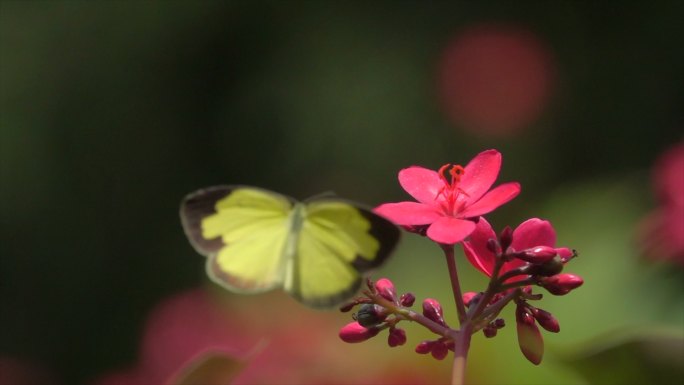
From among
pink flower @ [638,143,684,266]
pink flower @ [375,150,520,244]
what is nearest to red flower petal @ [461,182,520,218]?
pink flower @ [375,150,520,244]

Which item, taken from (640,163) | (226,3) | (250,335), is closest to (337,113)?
(226,3)

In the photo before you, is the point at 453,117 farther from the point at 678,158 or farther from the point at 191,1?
the point at 678,158

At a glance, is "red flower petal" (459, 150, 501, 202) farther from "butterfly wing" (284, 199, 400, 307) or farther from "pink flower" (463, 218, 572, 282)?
"butterfly wing" (284, 199, 400, 307)

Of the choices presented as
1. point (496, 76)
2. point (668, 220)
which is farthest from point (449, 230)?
point (496, 76)

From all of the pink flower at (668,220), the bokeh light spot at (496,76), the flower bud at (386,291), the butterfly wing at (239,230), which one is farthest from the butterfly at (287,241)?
the bokeh light spot at (496,76)

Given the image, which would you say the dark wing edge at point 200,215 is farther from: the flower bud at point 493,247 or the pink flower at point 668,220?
the pink flower at point 668,220

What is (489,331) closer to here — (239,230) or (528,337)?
(528,337)
